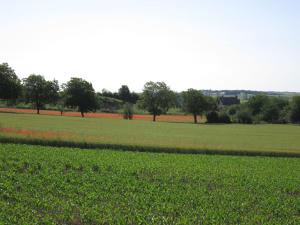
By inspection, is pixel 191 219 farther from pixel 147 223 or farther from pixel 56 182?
pixel 56 182

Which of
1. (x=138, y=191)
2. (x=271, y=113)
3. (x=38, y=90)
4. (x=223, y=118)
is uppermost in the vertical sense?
(x=38, y=90)

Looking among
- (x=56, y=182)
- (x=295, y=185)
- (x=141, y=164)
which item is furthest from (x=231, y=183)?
(x=56, y=182)

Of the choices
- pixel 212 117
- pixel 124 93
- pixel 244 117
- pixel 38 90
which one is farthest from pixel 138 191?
pixel 124 93

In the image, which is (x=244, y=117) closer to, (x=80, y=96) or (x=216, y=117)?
(x=216, y=117)

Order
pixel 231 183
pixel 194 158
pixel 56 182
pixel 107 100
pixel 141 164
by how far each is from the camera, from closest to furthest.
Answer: pixel 56 182, pixel 231 183, pixel 141 164, pixel 194 158, pixel 107 100

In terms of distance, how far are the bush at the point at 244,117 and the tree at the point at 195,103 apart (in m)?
12.5

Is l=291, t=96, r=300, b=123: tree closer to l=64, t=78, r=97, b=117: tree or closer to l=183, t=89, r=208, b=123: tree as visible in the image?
l=183, t=89, r=208, b=123: tree

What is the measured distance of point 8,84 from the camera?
93125 millimetres

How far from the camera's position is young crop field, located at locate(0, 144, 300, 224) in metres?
14.8

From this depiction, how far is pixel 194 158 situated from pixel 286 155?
1277 centimetres

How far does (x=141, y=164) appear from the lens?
27703 millimetres

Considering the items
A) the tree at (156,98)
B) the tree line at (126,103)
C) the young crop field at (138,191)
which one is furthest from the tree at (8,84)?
the young crop field at (138,191)

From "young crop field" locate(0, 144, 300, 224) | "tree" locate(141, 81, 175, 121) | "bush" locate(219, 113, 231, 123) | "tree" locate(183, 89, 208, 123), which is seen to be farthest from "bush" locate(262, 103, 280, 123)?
"young crop field" locate(0, 144, 300, 224)

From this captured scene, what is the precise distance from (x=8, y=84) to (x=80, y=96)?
20.8 metres
